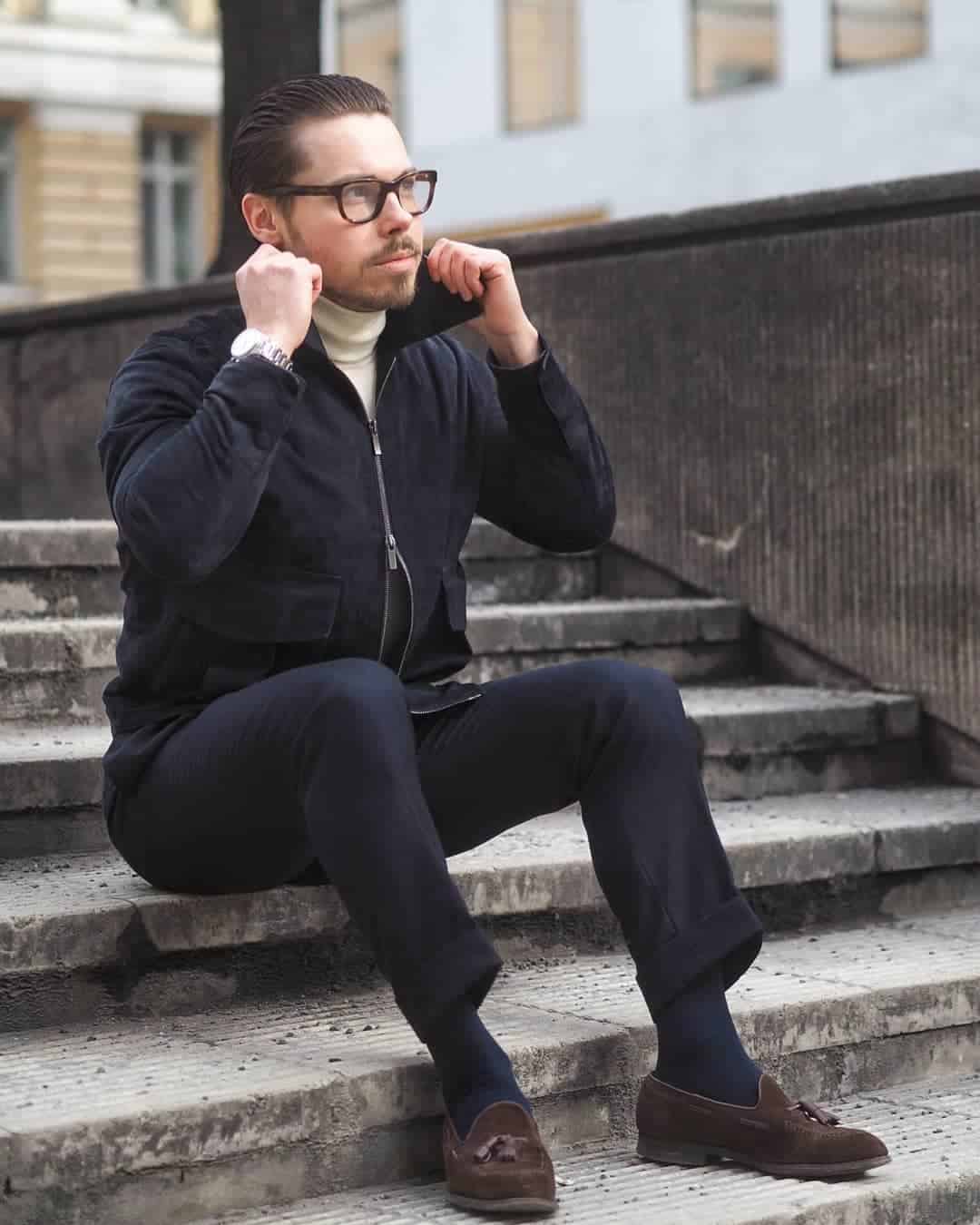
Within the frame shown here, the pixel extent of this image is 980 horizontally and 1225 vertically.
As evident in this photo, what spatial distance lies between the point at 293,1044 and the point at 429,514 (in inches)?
32.1

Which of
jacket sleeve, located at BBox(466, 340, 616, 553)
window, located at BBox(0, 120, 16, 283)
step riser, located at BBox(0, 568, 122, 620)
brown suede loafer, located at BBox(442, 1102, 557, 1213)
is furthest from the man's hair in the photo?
window, located at BBox(0, 120, 16, 283)

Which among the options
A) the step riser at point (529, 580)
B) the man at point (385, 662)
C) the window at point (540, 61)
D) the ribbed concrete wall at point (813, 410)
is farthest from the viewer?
the window at point (540, 61)

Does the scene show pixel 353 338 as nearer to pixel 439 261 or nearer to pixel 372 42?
pixel 439 261

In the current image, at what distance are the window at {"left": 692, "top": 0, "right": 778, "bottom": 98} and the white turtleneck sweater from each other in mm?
16475

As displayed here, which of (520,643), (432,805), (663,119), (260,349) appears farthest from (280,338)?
(663,119)

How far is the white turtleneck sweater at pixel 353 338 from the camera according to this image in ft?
11.7

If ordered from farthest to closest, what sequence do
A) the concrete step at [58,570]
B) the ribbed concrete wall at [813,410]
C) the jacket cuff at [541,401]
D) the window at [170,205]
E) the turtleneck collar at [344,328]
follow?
the window at [170,205]
the ribbed concrete wall at [813,410]
the concrete step at [58,570]
the jacket cuff at [541,401]
the turtleneck collar at [344,328]

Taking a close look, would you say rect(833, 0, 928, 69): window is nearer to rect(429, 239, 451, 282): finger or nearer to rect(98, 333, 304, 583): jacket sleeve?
rect(429, 239, 451, 282): finger

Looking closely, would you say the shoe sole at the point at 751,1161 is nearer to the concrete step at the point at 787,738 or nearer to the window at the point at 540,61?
the concrete step at the point at 787,738

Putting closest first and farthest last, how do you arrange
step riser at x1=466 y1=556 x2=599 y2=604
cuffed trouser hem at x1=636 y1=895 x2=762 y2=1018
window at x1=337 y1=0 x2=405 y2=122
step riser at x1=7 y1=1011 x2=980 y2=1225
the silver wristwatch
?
step riser at x1=7 y1=1011 x2=980 y2=1225 → cuffed trouser hem at x1=636 y1=895 x2=762 y2=1018 → the silver wristwatch → step riser at x1=466 y1=556 x2=599 y2=604 → window at x1=337 y1=0 x2=405 y2=122

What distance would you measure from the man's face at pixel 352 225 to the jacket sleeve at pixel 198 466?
23 cm

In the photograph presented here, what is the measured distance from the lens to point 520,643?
5.29m

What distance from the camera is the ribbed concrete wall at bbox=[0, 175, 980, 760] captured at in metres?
5.28

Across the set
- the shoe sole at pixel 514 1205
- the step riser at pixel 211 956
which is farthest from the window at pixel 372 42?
the shoe sole at pixel 514 1205
